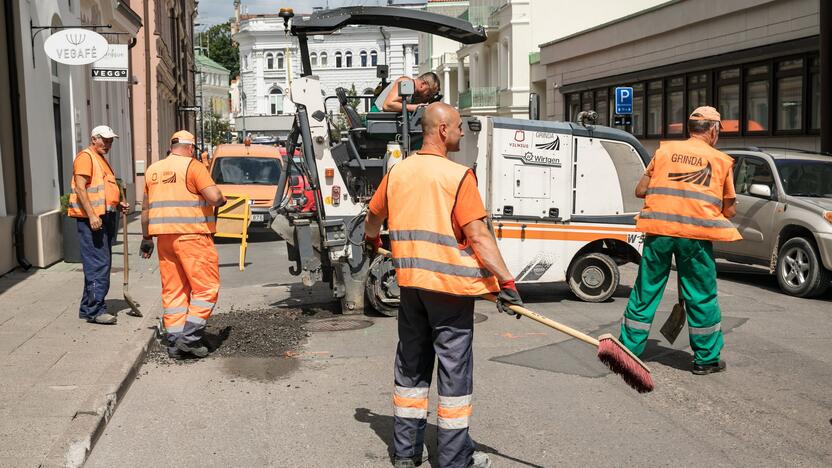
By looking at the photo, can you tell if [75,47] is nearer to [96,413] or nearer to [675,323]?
[96,413]

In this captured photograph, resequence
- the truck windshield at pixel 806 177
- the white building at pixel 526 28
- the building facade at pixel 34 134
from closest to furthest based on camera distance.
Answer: the truck windshield at pixel 806 177
the building facade at pixel 34 134
the white building at pixel 526 28

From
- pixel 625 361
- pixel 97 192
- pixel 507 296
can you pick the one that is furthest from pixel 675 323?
pixel 97 192

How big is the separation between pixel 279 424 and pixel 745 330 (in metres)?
5.03

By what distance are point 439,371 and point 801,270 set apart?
8.00m

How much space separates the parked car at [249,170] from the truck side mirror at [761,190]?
1040cm

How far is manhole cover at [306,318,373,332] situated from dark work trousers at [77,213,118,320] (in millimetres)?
1955

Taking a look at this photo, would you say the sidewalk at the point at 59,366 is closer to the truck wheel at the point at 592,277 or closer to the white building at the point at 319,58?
the truck wheel at the point at 592,277

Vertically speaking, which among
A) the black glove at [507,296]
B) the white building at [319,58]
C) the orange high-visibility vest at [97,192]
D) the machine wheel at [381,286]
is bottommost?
the machine wheel at [381,286]

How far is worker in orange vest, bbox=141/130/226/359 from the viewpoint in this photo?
26.0ft

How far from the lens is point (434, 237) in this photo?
502cm

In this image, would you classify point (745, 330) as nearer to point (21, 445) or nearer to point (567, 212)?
point (567, 212)

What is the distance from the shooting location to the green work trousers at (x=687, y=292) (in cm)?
732

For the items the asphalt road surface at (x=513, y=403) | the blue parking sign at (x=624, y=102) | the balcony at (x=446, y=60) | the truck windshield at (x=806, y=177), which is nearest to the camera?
the asphalt road surface at (x=513, y=403)

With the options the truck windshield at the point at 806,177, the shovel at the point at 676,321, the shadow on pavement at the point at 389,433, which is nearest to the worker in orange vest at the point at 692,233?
the shovel at the point at 676,321
